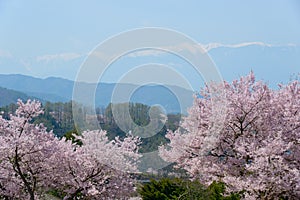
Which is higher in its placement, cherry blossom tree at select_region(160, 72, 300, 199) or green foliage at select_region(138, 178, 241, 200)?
cherry blossom tree at select_region(160, 72, 300, 199)

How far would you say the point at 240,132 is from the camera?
6914 mm

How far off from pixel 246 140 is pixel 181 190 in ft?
5.18

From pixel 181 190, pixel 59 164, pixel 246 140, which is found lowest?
pixel 181 190

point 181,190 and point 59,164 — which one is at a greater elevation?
point 59,164

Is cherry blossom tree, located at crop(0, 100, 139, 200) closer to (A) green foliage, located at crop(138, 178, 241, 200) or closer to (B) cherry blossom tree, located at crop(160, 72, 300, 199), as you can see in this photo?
(A) green foliage, located at crop(138, 178, 241, 200)

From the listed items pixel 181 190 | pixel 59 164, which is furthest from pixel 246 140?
pixel 59 164

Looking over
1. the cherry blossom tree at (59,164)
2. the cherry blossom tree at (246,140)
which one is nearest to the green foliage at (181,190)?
the cherry blossom tree at (246,140)

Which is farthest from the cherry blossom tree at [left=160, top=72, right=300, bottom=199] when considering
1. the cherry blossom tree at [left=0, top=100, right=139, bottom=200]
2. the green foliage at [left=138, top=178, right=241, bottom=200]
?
the cherry blossom tree at [left=0, top=100, right=139, bottom=200]

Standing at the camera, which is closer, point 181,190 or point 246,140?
point 246,140

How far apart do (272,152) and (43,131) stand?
3.36m

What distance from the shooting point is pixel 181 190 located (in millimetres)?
7328

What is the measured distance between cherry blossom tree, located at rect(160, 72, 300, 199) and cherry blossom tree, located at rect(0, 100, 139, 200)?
3.98 ft

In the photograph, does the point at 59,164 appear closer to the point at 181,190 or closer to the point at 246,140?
the point at 181,190

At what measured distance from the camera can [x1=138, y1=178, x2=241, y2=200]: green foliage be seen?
244 inches
